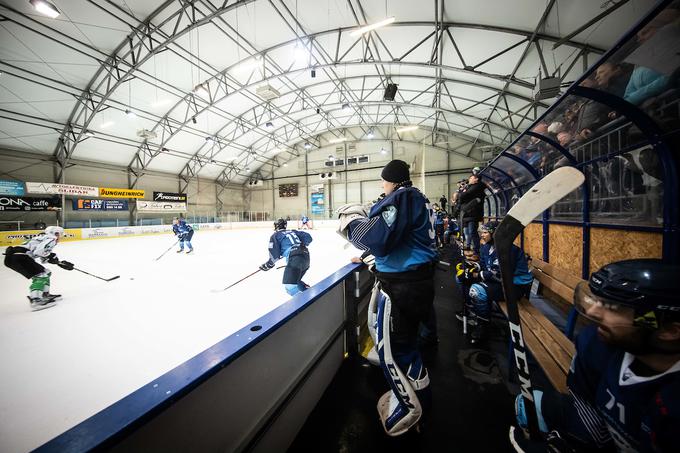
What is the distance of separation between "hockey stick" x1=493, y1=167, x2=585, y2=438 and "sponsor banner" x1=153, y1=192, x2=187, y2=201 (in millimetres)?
22086

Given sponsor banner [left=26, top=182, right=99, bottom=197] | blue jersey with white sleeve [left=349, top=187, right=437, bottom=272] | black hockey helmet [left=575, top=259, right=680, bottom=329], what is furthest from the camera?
sponsor banner [left=26, top=182, right=99, bottom=197]

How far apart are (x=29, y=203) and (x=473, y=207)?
66.1ft

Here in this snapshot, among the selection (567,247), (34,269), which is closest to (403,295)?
(567,247)

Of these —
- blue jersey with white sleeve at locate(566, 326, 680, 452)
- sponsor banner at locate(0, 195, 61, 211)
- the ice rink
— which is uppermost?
sponsor banner at locate(0, 195, 61, 211)

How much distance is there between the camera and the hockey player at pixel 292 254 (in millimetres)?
3174

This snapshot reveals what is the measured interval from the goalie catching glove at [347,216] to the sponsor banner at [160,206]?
2076 cm

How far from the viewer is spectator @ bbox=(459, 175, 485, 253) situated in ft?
14.9

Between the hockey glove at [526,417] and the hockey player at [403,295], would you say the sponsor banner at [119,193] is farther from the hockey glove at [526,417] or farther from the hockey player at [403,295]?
the hockey glove at [526,417]

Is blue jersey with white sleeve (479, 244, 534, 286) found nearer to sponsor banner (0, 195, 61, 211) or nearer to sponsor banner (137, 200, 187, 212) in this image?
sponsor banner (0, 195, 61, 211)

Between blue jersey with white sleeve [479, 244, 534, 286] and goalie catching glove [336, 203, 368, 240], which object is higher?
goalie catching glove [336, 203, 368, 240]

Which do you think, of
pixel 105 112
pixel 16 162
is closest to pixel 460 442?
pixel 105 112

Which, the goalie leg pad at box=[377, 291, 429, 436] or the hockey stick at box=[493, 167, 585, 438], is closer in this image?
the hockey stick at box=[493, 167, 585, 438]

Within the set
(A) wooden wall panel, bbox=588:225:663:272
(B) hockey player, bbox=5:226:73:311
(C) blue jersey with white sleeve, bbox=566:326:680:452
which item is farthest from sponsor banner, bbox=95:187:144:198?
(A) wooden wall panel, bbox=588:225:663:272

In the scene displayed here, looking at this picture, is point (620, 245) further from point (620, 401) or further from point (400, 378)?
point (400, 378)
